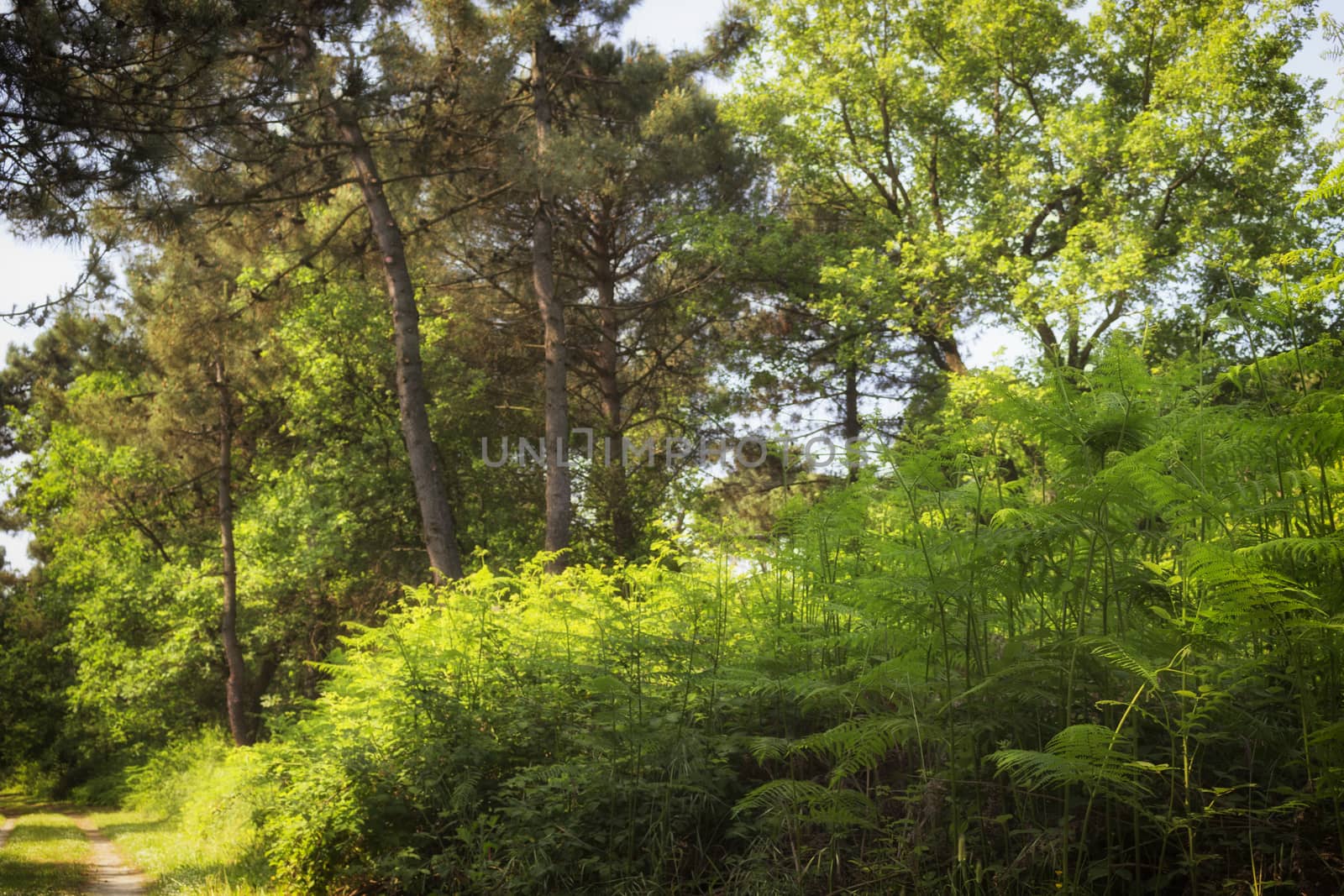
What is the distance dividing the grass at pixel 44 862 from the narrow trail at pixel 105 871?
0.09 m

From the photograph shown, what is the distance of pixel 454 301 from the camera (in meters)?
19.4

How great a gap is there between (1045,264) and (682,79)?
697 centimetres

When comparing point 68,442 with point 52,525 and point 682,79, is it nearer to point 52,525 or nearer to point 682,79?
point 52,525

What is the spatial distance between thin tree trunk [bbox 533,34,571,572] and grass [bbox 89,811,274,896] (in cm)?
532

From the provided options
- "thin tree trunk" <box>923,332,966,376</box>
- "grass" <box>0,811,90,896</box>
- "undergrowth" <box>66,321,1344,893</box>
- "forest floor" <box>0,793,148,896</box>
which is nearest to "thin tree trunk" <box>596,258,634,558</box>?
"thin tree trunk" <box>923,332,966,376</box>

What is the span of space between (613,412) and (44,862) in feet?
35.1

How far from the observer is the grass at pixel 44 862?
8070 millimetres

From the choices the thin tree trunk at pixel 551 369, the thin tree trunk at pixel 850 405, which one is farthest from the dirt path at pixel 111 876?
the thin tree trunk at pixel 850 405

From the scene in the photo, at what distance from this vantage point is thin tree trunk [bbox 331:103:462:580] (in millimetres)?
12234

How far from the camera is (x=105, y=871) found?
32.3 feet

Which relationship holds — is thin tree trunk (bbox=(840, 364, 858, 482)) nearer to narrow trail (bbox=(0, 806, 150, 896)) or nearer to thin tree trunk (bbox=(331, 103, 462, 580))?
thin tree trunk (bbox=(331, 103, 462, 580))

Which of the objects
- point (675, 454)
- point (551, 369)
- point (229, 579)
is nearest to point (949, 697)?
point (551, 369)

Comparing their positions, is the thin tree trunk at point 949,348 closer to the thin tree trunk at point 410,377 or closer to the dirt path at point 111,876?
the thin tree trunk at point 410,377

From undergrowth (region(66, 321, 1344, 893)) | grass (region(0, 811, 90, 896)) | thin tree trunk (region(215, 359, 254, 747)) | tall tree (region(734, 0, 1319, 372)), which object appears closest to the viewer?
undergrowth (region(66, 321, 1344, 893))
